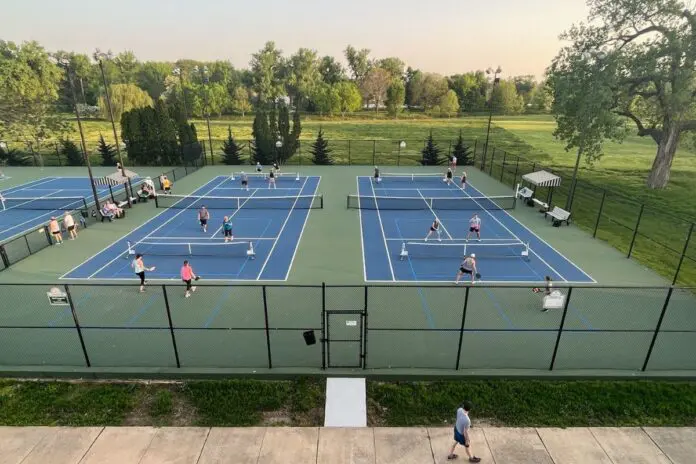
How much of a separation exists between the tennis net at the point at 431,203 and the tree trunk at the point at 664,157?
14742mm

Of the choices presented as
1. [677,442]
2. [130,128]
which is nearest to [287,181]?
[130,128]

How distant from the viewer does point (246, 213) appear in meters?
24.6

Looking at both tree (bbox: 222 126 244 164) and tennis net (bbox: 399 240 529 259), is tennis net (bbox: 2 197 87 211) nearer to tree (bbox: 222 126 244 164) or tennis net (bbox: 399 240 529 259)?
tree (bbox: 222 126 244 164)

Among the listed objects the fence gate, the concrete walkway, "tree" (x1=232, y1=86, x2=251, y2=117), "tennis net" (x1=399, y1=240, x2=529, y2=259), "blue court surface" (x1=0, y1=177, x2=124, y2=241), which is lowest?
"blue court surface" (x1=0, y1=177, x2=124, y2=241)

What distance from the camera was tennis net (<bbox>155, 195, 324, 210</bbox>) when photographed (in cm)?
2589

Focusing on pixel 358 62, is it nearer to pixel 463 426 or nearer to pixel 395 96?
pixel 395 96

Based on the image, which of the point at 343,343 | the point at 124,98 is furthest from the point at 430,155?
the point at 124,98

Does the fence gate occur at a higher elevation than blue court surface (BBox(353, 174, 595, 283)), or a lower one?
higher

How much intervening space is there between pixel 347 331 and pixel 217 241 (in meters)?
10.5

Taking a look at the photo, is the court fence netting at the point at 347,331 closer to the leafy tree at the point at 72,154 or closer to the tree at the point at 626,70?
the tree at the point at 626,70

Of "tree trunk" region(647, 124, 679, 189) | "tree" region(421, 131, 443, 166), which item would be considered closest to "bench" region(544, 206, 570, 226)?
"tree trunk" region(647, 124, 679, 189)

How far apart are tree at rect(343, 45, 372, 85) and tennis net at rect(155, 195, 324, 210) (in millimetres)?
88008

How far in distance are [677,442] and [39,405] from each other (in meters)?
13.9

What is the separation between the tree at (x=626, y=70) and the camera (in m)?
25.3
